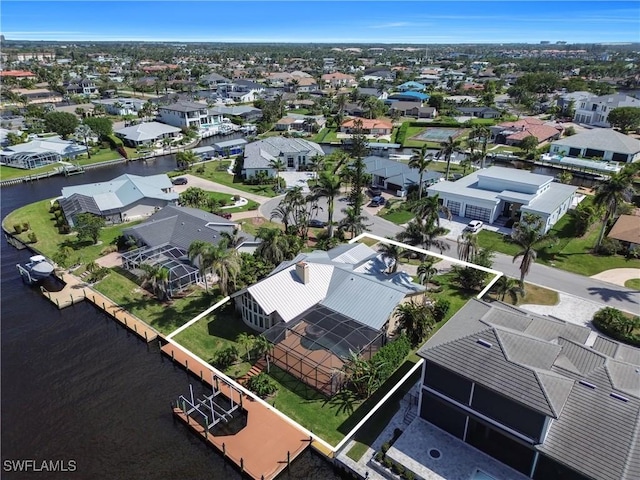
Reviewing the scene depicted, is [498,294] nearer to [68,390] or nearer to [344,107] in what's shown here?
[68,390]

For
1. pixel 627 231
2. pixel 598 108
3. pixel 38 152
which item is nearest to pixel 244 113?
pixel 38 152

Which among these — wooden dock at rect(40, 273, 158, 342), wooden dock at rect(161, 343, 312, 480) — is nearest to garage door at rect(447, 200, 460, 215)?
wooden dock at rect(161, 343, 312, 480)

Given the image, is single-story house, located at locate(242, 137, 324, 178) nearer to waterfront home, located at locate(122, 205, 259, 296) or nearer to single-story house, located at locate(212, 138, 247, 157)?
single-story house, located at locate(212, 138, 247, 157)

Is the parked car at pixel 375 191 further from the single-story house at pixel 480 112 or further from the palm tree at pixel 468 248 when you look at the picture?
the single-story house at pixel 480 112

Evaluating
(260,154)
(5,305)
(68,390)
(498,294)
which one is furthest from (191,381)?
(260,154)

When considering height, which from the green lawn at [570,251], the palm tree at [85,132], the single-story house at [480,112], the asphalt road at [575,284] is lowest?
the asphalt road at [575,284]

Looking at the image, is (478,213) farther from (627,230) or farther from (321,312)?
(321,312)

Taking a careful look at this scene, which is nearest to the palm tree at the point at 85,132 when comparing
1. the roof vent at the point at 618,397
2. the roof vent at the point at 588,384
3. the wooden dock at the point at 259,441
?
the wooden dock at the point at 259,441
